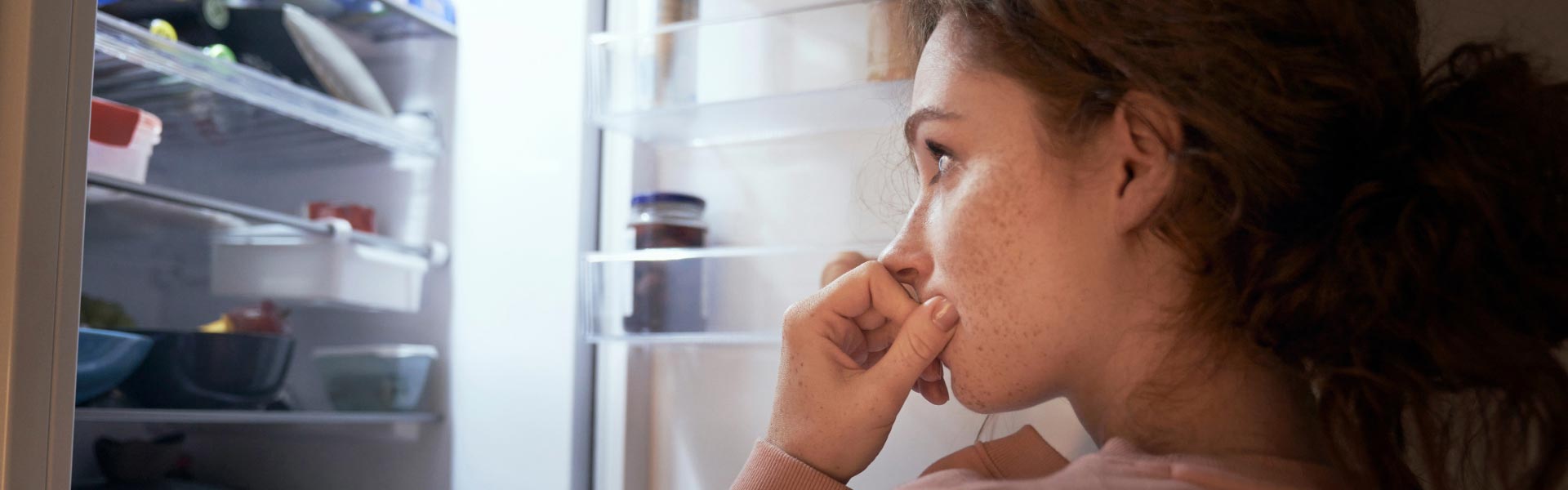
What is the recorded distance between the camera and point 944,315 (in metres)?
0.81

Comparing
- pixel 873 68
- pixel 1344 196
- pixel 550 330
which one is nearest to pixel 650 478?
pixel 550 330

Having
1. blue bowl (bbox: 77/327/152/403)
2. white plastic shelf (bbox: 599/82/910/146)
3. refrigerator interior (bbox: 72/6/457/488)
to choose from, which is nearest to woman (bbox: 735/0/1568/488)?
white plastic shelf (bbox: 599/82/910/146)

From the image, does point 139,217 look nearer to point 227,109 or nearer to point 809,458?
point 227,109

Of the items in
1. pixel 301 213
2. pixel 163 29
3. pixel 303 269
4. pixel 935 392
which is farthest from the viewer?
pixel 301 213

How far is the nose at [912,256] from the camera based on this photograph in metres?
0.85

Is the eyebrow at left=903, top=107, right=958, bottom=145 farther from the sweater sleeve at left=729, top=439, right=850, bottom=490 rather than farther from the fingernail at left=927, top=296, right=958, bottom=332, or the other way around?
the sweater sleeve at left=729, top=439, right=850, bottom=490

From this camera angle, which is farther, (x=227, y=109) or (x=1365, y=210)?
(x=227, y=109)

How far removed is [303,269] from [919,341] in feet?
2.97

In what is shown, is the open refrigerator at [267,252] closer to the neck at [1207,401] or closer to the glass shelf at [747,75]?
the glass shelf at [747,75]

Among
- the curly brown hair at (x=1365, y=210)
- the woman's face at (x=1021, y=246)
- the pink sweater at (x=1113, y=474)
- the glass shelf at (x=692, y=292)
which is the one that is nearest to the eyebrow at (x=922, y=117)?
the woman's face at (x=1021, y=246)

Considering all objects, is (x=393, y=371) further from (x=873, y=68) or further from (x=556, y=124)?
(x=873, y=68)

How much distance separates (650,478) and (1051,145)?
2.50 feet

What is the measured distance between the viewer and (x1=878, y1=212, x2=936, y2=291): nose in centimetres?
85

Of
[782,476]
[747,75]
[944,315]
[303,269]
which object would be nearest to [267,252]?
[303,269]
